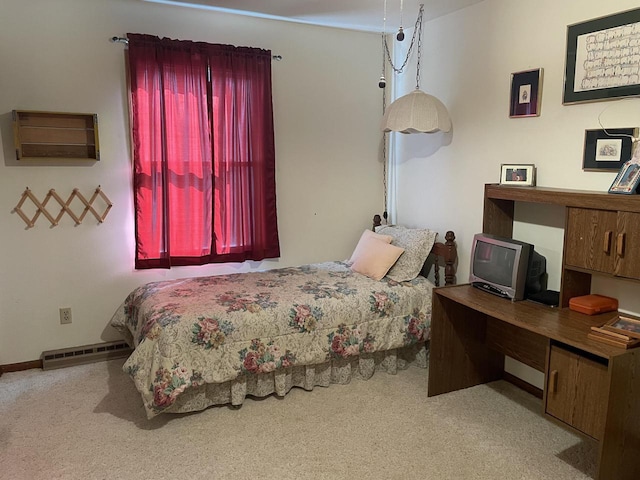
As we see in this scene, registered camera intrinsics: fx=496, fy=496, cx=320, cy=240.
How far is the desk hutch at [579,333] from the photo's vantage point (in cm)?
200

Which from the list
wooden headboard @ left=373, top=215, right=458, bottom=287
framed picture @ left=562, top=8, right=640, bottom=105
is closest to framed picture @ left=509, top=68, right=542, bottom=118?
framed picture @ left=562, top=8, right=640, bottom=105

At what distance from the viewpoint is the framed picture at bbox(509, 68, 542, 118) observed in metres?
2.84

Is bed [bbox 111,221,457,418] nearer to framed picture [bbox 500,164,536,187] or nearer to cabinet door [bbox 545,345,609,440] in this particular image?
framed picture [bbox 500,164,536,187]

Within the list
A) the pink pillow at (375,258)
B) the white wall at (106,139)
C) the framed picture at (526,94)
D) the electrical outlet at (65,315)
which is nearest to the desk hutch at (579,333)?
the framed picture at (526,94)

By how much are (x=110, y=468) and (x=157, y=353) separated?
563mm

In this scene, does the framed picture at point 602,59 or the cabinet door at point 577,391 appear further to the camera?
the framed picture at point 602,59

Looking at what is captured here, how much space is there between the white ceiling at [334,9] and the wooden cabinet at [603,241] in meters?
1.73

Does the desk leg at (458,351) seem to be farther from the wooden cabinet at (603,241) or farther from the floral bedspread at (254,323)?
the wooden cabinet at (603,241)

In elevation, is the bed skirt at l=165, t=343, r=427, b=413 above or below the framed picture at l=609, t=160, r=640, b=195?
below

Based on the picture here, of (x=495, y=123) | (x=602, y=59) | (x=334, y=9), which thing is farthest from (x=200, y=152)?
(x=602, y=59)

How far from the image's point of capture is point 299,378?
302cm

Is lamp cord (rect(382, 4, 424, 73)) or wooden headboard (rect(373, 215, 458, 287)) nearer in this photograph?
wooden headboard (rect(373, 215, 458, 287))

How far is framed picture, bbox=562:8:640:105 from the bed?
123 cm

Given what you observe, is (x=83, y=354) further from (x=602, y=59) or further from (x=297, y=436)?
(x=602, y=59)
